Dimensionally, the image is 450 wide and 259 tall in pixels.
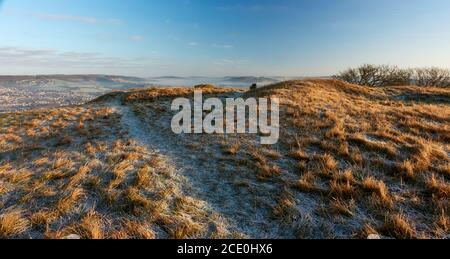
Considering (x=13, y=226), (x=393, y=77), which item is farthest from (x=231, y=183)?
(x=393, y=77)

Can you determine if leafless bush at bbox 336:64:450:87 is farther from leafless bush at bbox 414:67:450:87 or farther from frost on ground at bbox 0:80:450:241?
frost on ground at bbox 0:80:450:241

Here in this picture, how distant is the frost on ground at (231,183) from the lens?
4941mm

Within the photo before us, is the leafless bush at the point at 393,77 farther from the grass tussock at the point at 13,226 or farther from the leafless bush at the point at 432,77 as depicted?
the grass tussock at the point at 13,226

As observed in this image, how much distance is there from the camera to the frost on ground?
195 inches

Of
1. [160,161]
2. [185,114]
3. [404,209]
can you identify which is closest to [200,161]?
[160,161]

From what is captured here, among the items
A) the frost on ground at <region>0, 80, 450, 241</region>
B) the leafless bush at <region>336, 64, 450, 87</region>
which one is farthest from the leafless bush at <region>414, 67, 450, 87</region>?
the frost on ground at <region>0, 80, 450, 241</region>

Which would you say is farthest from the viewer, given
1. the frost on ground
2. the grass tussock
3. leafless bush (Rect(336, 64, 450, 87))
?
leafless bush (Rect(336, 64, 450, 87))

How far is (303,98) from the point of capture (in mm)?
20078

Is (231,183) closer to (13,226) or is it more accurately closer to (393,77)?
(13,226)

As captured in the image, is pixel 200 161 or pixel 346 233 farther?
pixel 200 161

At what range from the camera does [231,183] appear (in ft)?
23.5

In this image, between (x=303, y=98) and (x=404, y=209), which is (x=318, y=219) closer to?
(x=404, y=209)

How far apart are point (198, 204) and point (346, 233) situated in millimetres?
3176

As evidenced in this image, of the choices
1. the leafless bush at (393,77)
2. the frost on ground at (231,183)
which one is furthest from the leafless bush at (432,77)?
the frost on ground at (231,183)
